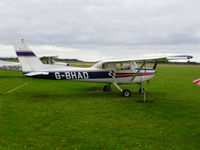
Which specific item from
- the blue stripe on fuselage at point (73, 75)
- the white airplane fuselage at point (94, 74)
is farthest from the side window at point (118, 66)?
the blue stripe on fuselage at point (73, 75)

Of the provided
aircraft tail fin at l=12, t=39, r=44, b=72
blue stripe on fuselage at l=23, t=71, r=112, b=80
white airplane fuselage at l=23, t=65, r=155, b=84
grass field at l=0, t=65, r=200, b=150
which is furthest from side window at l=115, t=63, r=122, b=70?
aircraft tail fin at l=12, t=39, r=44, b=72

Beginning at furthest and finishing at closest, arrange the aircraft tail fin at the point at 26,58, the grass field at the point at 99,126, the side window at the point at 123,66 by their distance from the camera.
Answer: the side window at the point at 123,66 → the aircraft tail fin at the point at 26,58 → the grass field at the point at 99,126

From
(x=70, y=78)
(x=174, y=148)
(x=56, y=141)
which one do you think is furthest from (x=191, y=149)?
(x=70, y=78)

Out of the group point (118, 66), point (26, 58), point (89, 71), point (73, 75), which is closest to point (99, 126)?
point (73, 75)

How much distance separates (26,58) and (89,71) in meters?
3.28

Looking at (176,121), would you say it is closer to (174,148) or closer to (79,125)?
(174,148)

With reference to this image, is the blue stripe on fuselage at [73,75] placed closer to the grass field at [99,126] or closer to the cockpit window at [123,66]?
the cockpit window at [123,66]

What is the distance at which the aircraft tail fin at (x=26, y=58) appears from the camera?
12.0m

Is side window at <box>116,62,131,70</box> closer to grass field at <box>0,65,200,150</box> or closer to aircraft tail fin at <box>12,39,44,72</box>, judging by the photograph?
grass field at <box>0,65,200,150</box>

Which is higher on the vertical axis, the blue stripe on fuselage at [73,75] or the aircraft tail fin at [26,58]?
the aircraft tail fin at [26,58]

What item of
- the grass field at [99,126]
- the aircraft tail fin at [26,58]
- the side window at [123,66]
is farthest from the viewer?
the side window at [123,66]

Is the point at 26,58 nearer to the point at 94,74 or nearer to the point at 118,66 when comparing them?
the point at 94,74

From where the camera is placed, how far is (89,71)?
1242 cm

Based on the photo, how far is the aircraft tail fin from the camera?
471 inches
